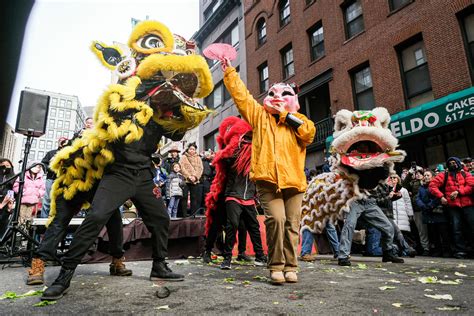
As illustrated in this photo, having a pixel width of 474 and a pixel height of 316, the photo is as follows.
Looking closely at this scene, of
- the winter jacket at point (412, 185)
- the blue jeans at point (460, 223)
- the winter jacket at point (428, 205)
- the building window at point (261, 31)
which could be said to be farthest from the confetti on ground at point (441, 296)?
→ the building window at point (261, 31)

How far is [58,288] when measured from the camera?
9.31ft

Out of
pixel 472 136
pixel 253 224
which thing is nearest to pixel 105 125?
pixel 253 224

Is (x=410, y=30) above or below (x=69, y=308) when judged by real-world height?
above

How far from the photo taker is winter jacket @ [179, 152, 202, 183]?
8625mm

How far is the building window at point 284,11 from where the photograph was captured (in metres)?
18.0

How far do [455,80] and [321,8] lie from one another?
7.44 metres

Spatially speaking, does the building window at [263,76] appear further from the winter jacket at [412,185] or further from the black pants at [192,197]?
the black pants at [192,197]

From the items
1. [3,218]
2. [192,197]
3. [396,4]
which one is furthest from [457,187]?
[3,218]

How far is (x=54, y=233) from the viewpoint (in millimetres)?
3572

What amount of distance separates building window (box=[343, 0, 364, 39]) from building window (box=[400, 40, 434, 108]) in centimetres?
244

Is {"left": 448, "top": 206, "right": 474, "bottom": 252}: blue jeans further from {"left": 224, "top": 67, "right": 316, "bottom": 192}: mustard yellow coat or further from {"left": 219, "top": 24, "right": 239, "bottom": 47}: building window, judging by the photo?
{"left": 219, "top": 24, "right": 239, "bottom": 47}: building window

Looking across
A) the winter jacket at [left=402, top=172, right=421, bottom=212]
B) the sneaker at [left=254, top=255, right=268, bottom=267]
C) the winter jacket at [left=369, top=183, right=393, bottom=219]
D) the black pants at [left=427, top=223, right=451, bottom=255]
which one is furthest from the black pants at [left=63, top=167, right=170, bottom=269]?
the winter jacket at [left=402, top=172, right=421, bottom=212]

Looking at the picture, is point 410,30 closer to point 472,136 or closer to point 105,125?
point 472,136

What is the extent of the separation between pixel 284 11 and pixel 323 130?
7.42 metres
